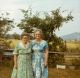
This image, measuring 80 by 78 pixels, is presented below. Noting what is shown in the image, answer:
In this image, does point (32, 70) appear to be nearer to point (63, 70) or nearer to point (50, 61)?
point (63, 70)

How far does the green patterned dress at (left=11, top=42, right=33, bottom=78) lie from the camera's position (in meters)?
9.59

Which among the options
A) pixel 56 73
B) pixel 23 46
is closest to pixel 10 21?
pixel 56 73

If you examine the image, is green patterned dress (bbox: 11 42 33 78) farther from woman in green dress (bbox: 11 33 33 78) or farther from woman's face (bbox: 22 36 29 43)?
woman's face (bbox: 22 36 29 43)

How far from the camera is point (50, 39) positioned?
67.6 ft

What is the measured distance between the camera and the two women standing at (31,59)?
9562 mm

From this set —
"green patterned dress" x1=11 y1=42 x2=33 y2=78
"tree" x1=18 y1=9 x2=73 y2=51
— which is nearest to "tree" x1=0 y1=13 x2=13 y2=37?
"tree" x1=18 y1=9 x2=73 y2=51

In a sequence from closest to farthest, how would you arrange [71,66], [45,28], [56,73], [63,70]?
[56,73], [63,70], [71,66], [45,28]

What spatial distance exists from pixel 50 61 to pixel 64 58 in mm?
755

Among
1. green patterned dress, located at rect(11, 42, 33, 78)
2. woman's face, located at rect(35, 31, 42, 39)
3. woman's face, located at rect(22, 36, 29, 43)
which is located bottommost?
green patterned dress, located at rect(11, 42, 33, 78)

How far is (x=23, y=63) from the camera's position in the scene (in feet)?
31.7

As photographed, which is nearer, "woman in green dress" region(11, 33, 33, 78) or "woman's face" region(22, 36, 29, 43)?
"woman's face" region(22, 36, 29, 43)

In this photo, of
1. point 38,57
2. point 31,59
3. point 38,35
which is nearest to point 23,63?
point 31,59

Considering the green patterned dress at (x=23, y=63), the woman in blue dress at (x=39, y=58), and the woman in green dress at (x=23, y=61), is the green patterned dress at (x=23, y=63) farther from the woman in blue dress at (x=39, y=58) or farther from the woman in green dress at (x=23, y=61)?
the woman in blue dress at (x=39, y=58)

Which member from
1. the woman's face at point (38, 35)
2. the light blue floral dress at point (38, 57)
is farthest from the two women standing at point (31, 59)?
the woman's face at point (38, 35)
